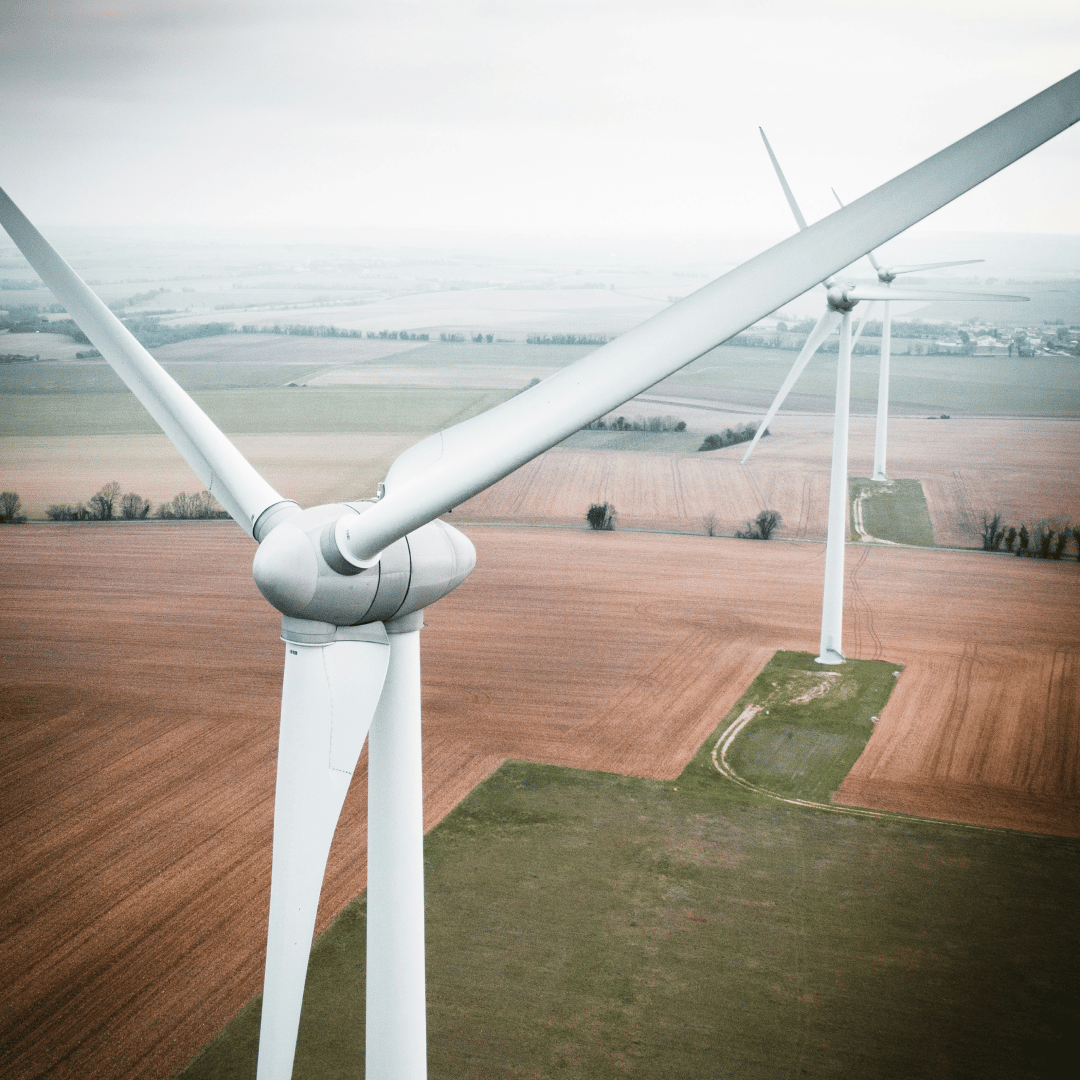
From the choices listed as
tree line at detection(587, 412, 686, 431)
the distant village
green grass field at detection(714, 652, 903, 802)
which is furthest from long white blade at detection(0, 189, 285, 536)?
the distant village

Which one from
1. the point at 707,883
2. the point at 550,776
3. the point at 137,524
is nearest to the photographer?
the point at 707,883

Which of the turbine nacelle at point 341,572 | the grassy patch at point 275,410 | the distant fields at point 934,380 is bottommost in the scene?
the grassy patch at point 275,410

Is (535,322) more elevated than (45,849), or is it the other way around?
(535,322)

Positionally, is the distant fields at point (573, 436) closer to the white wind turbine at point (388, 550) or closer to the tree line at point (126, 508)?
the tree line at point (126, 508)

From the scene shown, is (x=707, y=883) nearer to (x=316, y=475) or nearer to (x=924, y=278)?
(x=316, y=475)

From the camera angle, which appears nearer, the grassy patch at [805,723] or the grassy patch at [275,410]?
the grassy patch at [805,723]

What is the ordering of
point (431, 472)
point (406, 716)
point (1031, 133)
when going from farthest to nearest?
1. point (406, 716)
2. point (431, 472)
3. point (1031, 133)

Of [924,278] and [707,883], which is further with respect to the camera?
[924,278]

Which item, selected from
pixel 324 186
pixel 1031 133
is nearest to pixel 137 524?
pixel 324 186

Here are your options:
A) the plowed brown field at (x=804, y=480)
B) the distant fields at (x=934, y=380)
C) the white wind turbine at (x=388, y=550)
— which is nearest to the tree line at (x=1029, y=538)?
the plowed brown field at (x=804, y=480)
